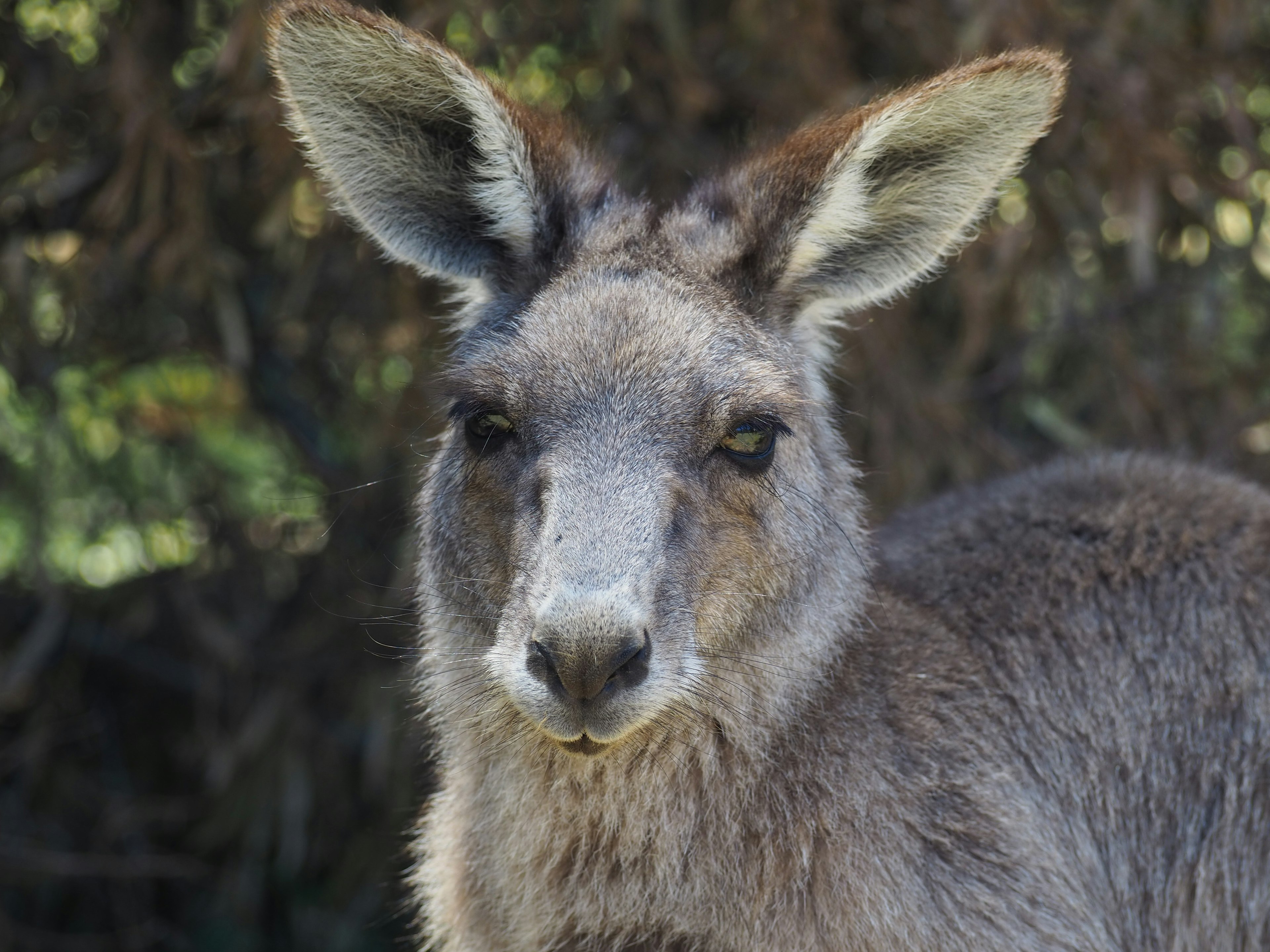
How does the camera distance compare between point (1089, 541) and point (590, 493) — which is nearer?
point (590, 493)

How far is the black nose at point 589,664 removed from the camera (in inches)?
94.9

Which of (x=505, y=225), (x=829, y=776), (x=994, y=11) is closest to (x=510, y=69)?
(x=994, y=11)

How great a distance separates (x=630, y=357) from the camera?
288 centimetres

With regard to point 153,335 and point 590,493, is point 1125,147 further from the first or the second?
point 153,335

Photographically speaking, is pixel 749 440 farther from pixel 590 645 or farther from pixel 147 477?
pixel 147 477

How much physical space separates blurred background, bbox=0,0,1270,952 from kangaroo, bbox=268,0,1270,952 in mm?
1852

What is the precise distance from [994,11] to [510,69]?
72.8 inches

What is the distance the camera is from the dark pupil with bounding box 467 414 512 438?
296cm

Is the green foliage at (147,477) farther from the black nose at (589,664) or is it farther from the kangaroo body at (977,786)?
the black nose at (589,664)

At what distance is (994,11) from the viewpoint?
485 cm

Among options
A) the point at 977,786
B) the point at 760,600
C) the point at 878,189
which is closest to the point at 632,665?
the point at 760,600

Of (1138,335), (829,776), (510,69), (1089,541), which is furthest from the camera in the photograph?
(1138,335)

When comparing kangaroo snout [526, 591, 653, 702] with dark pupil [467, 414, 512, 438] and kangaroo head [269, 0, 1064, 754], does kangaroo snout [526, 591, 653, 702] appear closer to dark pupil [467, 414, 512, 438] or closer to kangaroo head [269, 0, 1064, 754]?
kangaroo head [269, 0, 1064, 754]

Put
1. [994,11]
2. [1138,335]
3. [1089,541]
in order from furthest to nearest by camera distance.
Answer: [1138,335] → [994,11] → [1089,541]
